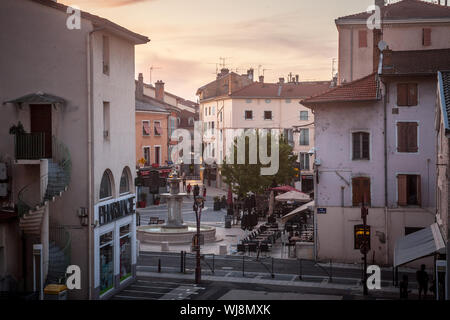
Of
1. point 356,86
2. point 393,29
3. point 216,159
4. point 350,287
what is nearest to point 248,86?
point 216,159

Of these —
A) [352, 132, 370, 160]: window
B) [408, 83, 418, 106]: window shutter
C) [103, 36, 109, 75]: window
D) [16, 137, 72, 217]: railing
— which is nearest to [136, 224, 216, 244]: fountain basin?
[352, 132, 370, 160]: window

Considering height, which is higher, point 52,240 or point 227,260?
point 52,240

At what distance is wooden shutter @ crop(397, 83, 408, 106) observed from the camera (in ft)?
117

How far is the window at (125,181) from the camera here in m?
29.9

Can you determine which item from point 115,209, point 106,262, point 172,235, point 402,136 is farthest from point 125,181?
point 402,136

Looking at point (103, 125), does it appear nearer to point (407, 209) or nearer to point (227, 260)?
point (227, 260)

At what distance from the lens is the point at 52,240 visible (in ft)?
86.4

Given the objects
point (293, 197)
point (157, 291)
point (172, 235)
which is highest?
point (293, 197)

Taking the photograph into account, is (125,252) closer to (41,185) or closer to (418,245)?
(41,185)

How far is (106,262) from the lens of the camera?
27.8 metres

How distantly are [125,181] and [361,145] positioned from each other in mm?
13255

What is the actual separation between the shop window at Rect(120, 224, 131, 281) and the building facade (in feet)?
8.45

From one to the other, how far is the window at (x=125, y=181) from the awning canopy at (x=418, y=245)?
11788 mm

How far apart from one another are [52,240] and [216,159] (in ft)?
220
